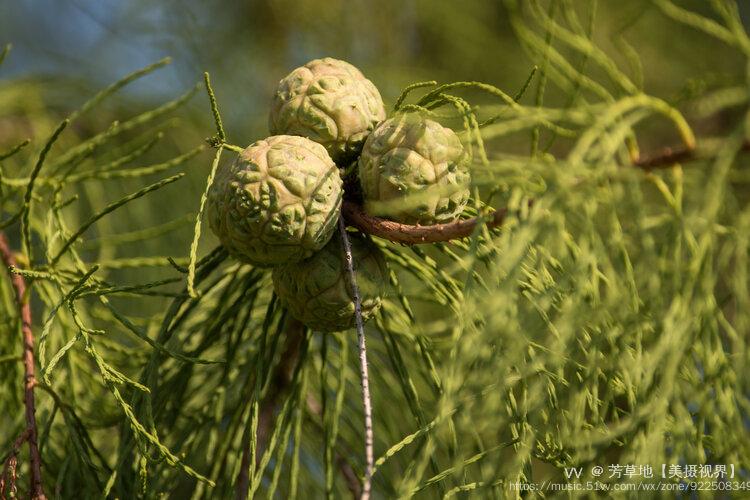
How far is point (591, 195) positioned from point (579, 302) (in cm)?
9

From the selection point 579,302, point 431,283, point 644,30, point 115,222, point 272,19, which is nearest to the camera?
point 579,302

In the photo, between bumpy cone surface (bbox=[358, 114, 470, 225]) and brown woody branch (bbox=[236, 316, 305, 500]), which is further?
brown woody branch (bbox=[236, 316, 305, 500])

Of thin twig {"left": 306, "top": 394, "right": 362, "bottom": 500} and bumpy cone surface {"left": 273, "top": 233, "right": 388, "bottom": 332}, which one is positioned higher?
bumpy cone surface {"left": 273, "top": 233, "right": 388, "bottom": 332}

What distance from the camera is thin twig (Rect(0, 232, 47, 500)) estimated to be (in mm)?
874

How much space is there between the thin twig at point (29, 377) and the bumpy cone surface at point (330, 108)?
399mm

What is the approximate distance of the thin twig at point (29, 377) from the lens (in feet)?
2.87

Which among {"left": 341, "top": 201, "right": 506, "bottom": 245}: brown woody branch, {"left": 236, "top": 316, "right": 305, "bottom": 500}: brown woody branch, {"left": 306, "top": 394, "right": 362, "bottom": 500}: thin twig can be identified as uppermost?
{"left": 341, "top": 201, "right": 506, "bottom": 245}: brown woody branch

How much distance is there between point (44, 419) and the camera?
1.05 meters

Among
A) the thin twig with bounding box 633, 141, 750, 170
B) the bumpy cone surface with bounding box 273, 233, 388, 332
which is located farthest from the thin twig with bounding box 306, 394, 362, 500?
the thin twig with bounding box 633, 141, 750, 170

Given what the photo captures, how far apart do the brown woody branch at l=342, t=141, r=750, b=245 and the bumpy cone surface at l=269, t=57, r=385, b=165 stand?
7 cm

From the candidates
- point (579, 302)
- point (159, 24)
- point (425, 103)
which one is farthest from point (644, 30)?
point (579, 302)

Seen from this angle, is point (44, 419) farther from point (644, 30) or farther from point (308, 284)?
point (644, 30)

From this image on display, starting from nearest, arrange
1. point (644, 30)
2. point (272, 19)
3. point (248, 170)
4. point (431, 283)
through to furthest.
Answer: point (248, 170), point (431, 283), point (644, 30), point (272, 19)

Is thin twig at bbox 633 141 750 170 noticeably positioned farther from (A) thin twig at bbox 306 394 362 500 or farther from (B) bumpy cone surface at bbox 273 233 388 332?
(A) thin twig at bbox 306 394 362 500
